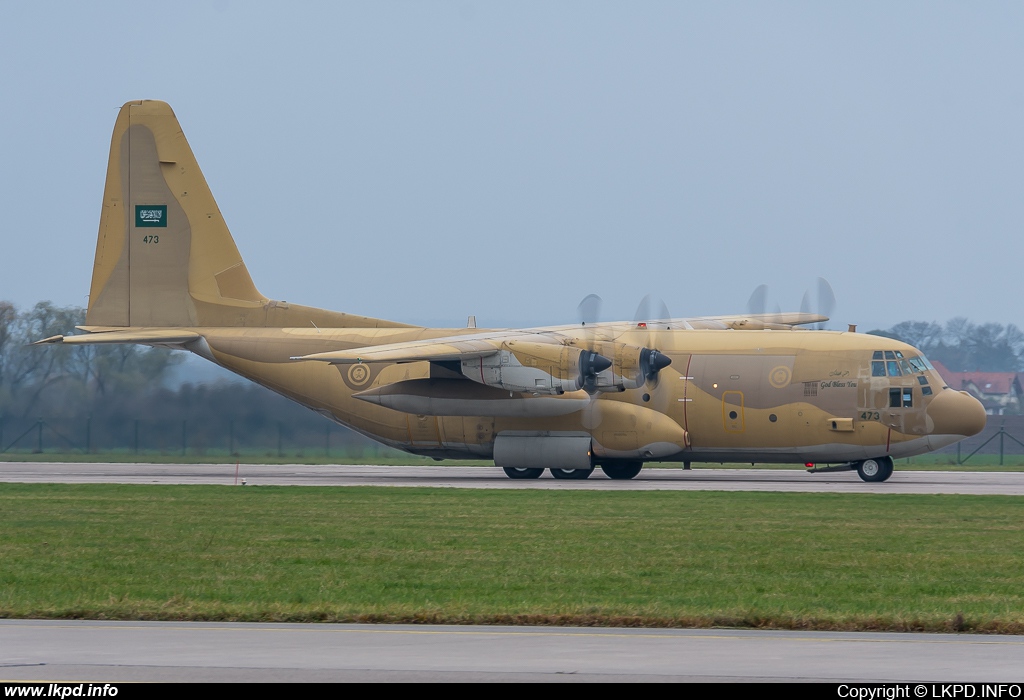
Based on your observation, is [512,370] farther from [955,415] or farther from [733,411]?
[955,415]

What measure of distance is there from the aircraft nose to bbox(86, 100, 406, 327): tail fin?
58.3ft

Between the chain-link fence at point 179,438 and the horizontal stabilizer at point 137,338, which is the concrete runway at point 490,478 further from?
the horizontal stabilizer at point 137,338

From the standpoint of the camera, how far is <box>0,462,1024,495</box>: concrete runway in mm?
32969

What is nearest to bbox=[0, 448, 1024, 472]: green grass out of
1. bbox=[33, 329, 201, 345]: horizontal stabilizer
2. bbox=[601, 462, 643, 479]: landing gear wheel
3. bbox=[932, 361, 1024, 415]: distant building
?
bbox=[33, 329, 201, 345]: horizontal stabilizer

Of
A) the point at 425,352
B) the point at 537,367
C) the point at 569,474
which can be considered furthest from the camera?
the point at 569,474

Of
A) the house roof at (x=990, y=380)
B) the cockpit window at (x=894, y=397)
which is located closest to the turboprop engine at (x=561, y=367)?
the cockpit window at (x=894, y=397)

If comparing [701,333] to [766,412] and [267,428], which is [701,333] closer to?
[766,412]

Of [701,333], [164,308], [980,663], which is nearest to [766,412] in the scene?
[701,333]

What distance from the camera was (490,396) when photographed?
35.4 meters

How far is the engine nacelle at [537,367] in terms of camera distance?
33.8 meters

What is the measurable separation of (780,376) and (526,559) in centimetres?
1803

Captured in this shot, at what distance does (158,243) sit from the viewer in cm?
3956

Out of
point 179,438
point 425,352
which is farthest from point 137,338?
point 425,352

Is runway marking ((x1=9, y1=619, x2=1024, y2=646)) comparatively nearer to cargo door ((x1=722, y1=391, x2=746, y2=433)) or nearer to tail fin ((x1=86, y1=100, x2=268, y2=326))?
cargo door ((x1=722, y1=391, x2=746, y2=433))
